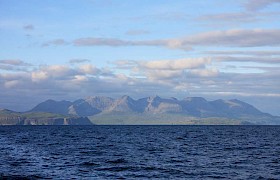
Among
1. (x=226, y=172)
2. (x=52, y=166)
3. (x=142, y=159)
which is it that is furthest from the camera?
(x=142, y=159)

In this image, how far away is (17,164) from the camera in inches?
2633

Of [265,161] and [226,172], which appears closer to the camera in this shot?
[226,172]

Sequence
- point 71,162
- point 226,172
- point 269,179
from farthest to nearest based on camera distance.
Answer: point 71,162
point 226,172
point 269,179

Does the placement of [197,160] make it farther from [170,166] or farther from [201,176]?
[201,176]

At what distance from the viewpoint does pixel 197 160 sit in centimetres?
7469

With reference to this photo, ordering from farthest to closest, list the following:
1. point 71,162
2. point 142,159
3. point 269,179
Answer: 1. point 142,159
2. point 71,162
3. point 269,179

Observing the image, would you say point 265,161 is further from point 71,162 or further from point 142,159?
point 71,162

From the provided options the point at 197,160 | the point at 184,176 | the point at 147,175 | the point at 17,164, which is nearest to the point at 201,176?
the point at 184,176

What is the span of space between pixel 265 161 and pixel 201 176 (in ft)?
74.8

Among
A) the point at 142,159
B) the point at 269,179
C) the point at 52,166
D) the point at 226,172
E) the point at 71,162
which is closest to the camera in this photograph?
the point at 269,179

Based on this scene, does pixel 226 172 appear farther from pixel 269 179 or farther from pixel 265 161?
pixel 265 161

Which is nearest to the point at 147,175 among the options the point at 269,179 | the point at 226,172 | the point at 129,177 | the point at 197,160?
the point at 129,177

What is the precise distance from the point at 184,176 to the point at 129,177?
7.32 metres

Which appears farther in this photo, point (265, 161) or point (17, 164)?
point (265, 161)
